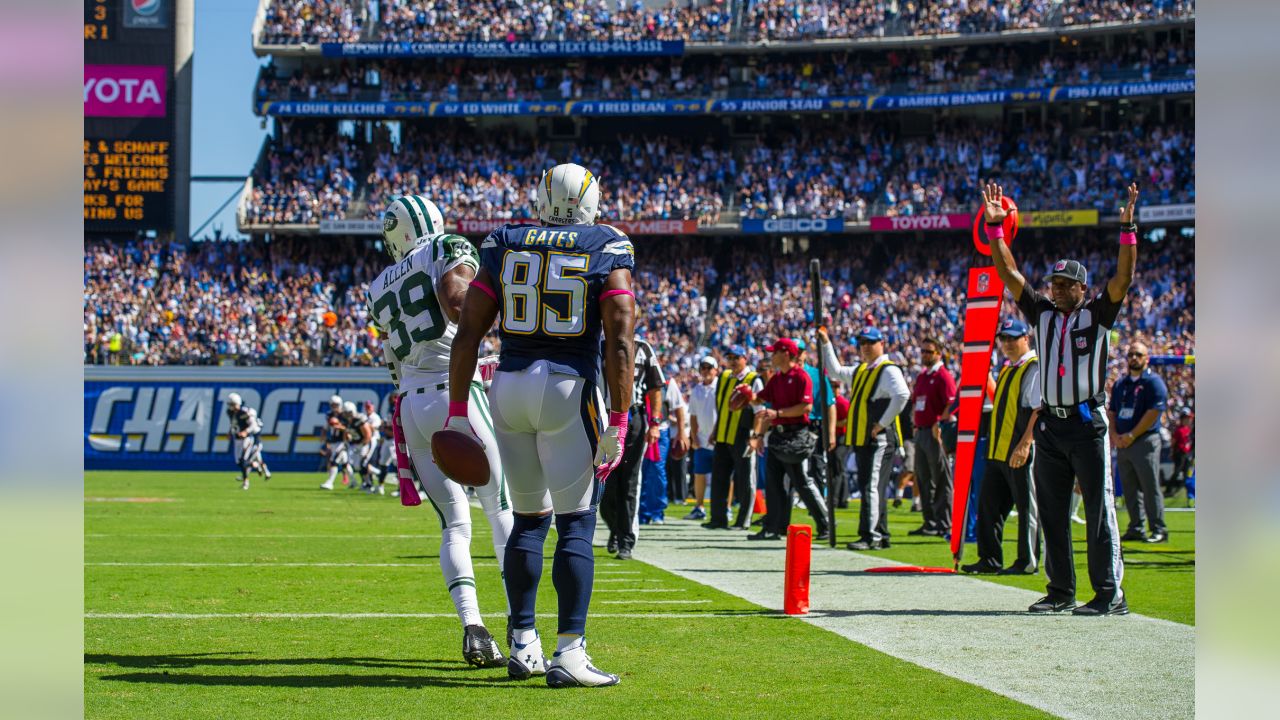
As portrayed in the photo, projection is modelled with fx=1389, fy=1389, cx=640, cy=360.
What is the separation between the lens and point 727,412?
15258 millimetres

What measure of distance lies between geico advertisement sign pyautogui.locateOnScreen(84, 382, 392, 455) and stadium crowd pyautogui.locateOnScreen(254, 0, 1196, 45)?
632 inches

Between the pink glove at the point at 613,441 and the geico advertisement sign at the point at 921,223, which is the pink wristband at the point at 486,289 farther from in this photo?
Result: the geico advertisement sign at the point at 921,223

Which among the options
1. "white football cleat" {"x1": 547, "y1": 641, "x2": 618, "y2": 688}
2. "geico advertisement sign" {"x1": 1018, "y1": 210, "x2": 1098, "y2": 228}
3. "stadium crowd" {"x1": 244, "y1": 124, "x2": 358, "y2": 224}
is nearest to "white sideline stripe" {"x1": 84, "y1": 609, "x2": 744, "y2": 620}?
"white football cleat" {"x1": 547, "y1": 641, "x2": 618, "y2": 688}

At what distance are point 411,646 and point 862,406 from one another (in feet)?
23.7

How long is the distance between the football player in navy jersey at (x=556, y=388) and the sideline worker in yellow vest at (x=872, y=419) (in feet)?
23.9

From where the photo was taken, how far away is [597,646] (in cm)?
657

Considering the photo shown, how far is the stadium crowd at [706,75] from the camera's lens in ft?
145

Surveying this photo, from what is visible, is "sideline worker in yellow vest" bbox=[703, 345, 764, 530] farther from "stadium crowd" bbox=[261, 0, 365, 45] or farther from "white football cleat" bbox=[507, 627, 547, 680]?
"stadium crowd" bbox=[261, 0, 365, 45]

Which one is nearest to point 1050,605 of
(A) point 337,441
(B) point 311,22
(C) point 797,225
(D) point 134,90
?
(A) point 337,441

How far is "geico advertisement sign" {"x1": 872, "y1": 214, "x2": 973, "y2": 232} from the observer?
41.1 metres

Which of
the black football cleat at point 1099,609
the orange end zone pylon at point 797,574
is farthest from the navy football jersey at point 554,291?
the black football cleat at point 1099,609
